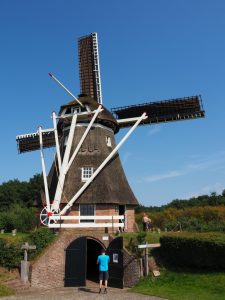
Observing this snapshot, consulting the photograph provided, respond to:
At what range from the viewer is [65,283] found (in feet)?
61.9

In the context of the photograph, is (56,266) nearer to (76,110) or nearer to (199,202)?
(76,110)

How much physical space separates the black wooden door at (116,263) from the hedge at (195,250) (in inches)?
81.8

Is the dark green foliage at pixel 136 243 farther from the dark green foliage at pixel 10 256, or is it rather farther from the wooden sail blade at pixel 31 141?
the wooden sail blade at pixel 31 141

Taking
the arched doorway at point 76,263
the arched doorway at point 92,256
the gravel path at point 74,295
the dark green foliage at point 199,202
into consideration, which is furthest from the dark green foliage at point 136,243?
the dark green foliage at point 199,202

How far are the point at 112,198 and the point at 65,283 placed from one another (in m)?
5.89

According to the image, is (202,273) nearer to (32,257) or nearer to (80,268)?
(80,268)

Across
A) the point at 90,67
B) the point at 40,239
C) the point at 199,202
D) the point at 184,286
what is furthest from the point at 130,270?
the point at 199,202

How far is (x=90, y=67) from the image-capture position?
29547mm

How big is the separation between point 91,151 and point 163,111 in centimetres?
633

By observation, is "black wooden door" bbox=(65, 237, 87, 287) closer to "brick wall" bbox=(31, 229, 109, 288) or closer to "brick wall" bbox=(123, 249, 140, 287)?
"brick wall" bbox=(31, 229, 109, 288)

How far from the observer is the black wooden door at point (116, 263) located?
18.3 m

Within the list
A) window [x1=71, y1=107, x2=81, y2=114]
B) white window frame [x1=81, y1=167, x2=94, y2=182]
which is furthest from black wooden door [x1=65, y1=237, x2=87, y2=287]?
window [x1=71, y1=107, x2=81, y2=114]

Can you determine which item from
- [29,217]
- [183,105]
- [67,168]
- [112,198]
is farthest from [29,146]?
[183,105]

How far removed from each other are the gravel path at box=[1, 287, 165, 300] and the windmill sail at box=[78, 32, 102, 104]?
50.1ft
